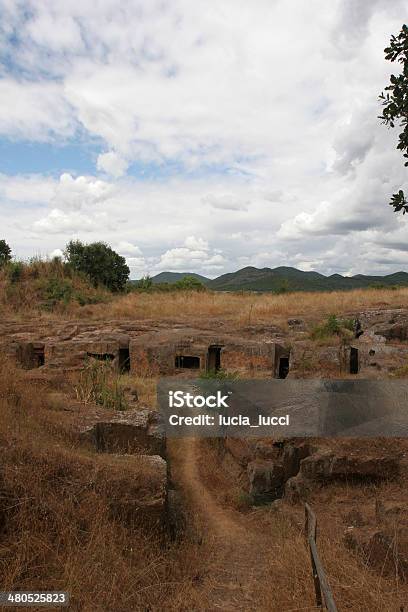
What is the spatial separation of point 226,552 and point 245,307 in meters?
16.3

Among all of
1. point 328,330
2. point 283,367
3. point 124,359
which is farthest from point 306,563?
point 124,359

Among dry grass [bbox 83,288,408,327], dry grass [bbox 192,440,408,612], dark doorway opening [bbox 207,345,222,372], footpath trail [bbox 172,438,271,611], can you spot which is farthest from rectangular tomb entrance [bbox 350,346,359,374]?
dry grass [bbox 192,440,408,612]

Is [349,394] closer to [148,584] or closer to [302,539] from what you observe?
[302,539]

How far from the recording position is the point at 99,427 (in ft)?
19.0

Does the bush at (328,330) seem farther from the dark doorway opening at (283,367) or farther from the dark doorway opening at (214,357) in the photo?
the dark doorway opening at (214,357)

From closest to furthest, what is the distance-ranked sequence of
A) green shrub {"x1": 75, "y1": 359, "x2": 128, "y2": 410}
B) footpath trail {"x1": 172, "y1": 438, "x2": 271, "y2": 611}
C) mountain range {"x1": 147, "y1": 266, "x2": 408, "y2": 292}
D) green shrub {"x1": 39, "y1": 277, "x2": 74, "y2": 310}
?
footpath trail {"x1": 172, "y1": 438, "x2": 271, "y2": 611} → green shrub {"x1": 75, "y1": 359, "x2": 128, "y2": 410} → green shrub {"x1": 39, "y1": 277, "x2": 74, "y2": 310} → mountain range {"x1": 147, "y1": 266, "x2": 408, "y2": 292}

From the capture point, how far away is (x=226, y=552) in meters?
4.77

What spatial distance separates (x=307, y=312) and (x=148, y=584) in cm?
1657

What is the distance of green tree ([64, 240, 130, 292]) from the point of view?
30000mm

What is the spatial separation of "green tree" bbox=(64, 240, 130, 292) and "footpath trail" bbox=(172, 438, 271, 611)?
24.6m

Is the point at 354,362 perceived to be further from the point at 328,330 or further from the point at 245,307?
the point at 245,307

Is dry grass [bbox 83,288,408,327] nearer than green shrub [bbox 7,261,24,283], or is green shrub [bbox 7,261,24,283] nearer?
dry grass [bbox 83,288,408,327]

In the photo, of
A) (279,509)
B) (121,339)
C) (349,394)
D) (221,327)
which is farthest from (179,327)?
(279,509)

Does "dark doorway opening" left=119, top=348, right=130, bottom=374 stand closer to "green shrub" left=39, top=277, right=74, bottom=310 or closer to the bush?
the bush
